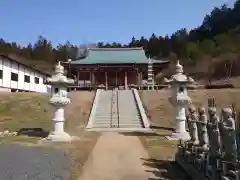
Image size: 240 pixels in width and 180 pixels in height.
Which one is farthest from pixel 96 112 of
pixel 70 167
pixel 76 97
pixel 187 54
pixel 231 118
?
pixel 187 54

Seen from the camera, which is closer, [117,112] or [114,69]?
[117,112]

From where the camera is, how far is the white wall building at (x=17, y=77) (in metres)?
38.8

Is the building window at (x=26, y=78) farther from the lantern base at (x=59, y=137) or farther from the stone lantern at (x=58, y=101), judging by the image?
the lantern base at (x=59, y=137)

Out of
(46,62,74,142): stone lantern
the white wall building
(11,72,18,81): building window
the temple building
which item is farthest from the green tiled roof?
(46,62,74,142): stone lantern

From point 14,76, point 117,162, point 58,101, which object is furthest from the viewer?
point 14,76

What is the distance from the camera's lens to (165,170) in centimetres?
926

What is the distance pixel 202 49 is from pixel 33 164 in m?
65.1

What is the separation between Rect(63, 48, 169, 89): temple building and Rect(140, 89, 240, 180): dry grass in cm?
1092

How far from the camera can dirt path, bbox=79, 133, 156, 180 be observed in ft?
27.5

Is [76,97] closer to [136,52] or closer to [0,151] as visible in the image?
[0,151]

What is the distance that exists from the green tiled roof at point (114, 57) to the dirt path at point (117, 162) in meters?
30.3

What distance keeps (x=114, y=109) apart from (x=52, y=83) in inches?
391

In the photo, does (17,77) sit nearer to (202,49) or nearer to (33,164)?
(33,164)

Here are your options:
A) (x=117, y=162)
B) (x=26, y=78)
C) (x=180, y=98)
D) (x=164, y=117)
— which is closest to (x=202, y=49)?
(x=26, y=78)
